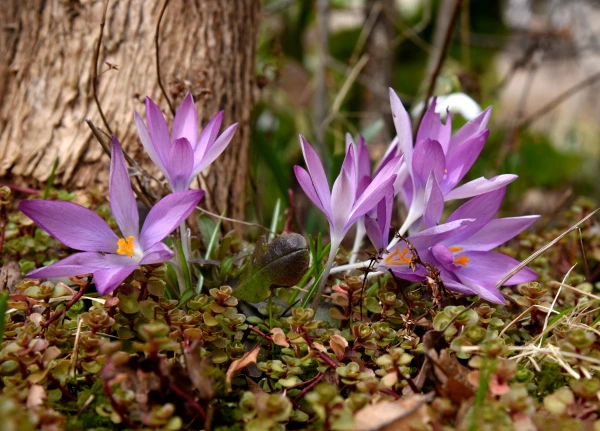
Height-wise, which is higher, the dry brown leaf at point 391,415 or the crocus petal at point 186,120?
the crocus petal at point 186,120

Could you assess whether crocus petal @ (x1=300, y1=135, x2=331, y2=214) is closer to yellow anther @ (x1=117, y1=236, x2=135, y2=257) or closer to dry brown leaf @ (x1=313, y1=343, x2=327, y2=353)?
dry brown leaf @ (x1=313, y1=343, x2=327, y2=353)

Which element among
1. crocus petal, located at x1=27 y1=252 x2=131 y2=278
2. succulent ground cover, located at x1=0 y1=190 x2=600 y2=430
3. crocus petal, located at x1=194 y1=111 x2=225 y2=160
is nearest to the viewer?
succulent ground cover, located at x1=0 y1=190 x2=600 y2=430

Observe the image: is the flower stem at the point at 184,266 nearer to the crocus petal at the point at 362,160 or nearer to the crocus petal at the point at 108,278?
the crocus petal at the point at 108,278

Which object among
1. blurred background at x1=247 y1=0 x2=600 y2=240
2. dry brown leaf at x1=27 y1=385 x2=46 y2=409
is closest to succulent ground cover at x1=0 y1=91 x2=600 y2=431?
dry brown leaf at x1=27 y1=385 x2=46 y2=409

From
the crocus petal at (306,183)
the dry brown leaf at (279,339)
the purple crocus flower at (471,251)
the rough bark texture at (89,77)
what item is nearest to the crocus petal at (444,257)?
the purple crocus flower at (471,251)

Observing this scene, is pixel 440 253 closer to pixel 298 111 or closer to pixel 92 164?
pixel 92 164

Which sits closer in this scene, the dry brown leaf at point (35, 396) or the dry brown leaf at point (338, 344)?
the dry brown leaf at point (35, 396)

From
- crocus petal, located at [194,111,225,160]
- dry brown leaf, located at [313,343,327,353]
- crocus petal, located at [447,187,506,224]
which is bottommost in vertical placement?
dry brown leaf, located at [313,343,327,353]
